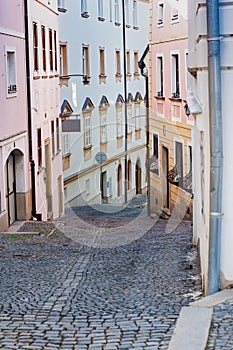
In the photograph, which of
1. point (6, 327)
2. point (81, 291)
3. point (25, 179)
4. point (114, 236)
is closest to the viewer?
point (6, 327)

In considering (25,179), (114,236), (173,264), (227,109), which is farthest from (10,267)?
(25,179)

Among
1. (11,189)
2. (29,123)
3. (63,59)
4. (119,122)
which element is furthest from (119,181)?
(11,189)

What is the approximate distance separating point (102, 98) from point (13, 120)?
14.8 metres

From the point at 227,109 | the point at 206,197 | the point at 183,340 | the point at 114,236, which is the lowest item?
the point at 114,236

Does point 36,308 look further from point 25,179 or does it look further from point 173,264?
point 25,179

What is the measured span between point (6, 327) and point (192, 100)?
3.86m

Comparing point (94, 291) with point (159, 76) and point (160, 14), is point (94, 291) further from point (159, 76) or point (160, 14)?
point (160, 14)

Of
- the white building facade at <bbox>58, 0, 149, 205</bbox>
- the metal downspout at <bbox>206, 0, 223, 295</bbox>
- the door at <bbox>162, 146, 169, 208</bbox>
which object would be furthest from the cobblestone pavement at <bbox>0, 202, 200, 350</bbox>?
the white building facade at <bbox>58, 0, 149, 205</bbox>

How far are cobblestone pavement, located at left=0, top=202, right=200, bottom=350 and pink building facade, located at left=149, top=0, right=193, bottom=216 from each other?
6834 mm

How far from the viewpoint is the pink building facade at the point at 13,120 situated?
2008 centimetres

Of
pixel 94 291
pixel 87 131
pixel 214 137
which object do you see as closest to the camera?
pixel 214 137

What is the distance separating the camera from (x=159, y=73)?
1032 inches

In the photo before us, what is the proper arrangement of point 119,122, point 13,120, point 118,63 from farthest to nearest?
1. point 118,63
2. point 119,122
3. point 13,120

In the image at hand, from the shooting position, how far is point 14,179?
22.9 meters
